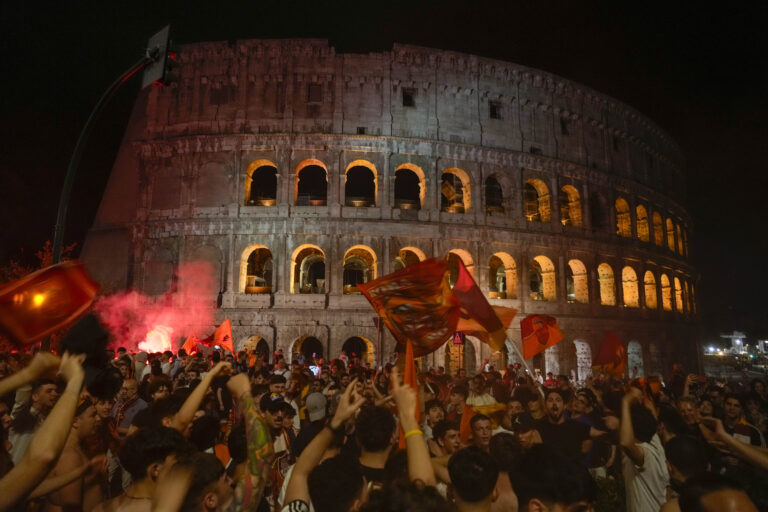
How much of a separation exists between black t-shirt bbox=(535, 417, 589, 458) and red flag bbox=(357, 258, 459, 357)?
2.11 meters

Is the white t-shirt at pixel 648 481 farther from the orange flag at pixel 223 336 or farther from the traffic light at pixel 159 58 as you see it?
the orange flag at pixel 223 336

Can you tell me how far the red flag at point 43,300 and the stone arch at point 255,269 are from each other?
18916 mm

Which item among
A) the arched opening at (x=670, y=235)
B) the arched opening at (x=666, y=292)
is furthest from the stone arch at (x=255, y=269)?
the arched opening at (x=670, y=235)

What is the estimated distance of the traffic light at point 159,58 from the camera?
28.2 ft

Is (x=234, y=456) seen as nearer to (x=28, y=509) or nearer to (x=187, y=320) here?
(x=28, y=509)

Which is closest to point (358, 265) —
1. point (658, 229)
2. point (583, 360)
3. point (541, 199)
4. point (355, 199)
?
point (355, 199)

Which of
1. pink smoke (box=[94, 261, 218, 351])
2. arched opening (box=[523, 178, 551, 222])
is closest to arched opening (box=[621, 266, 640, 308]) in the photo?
arched opening (box=[523, 178, 551, 222])

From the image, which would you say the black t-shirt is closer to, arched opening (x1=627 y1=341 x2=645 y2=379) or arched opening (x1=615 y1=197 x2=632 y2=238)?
arched opening (x1=627 y1=341 x2=645 y2=379)

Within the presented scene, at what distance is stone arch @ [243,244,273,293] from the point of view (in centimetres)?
2350

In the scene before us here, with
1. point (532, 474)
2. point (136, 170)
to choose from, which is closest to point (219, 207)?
point (136, 170)

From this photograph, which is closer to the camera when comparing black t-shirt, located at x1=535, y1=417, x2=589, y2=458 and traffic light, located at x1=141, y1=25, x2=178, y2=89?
black t-shirt, located at x1=535, y1=417, x2=589, y2=458

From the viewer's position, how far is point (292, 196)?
78.3 feet

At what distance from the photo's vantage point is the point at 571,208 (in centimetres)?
2830

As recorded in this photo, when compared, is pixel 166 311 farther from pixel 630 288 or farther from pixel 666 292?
pixel 666 292
